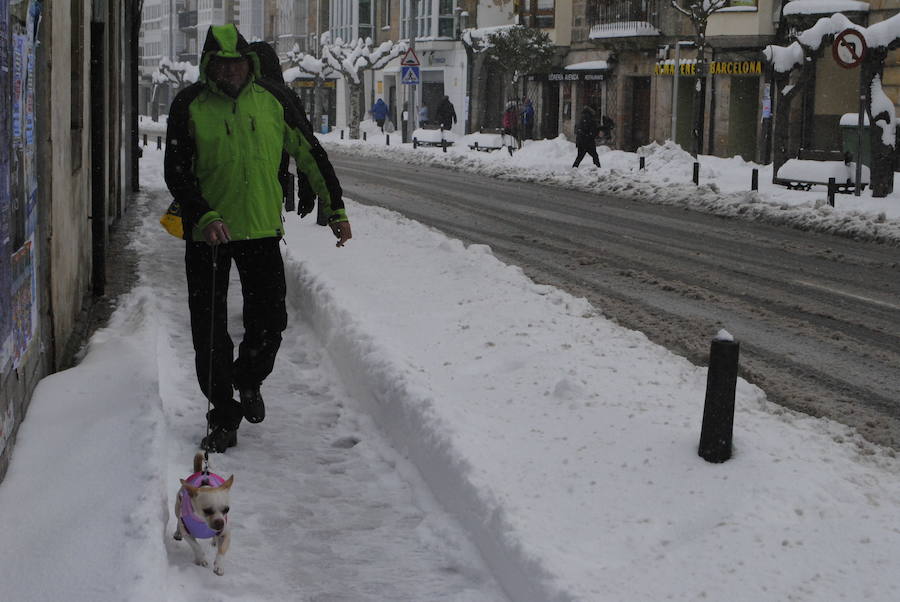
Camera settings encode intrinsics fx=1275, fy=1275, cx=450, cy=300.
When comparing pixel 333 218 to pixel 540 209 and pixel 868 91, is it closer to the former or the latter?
pixel 540 209

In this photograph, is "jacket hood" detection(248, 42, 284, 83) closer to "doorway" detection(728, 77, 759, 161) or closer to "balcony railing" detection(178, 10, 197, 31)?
"doorway" detection(728, 77, 759, 161)

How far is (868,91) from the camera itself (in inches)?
796

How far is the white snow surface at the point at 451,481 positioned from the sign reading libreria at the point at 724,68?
27.9m

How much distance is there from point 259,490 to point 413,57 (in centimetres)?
3471

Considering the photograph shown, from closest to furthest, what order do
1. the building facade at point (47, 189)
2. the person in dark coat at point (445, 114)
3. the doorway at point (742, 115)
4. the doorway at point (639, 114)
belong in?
the building facade at point (47, 189)
the doorway at point (742, 115)
the doorway at point (639, 114)
the person in dark coat at point (445, 114)

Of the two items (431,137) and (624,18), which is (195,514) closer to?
(624,18)

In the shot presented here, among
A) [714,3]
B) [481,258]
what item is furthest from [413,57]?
[481,258]

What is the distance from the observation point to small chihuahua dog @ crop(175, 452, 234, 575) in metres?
4.05

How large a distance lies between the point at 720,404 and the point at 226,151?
7.35 ft

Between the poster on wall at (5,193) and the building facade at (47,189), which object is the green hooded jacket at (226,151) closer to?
the building facade at (47,189)

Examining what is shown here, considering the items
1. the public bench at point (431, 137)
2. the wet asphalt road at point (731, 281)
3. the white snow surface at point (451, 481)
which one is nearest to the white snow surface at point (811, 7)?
the wet asphalt road at point (731, 281)

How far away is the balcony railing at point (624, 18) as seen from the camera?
38.6 meters

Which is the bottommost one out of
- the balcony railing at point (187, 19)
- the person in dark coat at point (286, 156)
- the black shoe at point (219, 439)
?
the black shoe at point (219, 439)

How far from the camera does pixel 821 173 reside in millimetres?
20734
